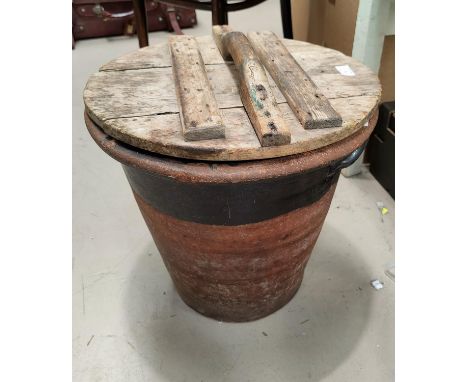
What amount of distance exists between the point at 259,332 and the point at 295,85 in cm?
90

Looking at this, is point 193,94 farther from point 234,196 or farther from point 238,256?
point 238,256

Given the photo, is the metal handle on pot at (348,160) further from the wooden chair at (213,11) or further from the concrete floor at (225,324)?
the wooden chair at (213,11)

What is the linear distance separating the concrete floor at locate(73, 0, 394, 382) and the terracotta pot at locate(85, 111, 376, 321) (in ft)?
0.62

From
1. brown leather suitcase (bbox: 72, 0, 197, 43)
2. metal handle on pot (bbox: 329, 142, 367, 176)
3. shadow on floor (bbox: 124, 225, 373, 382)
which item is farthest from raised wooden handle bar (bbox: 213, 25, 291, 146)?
brown leather suitcase (bbox: 72, 0, 197, 43)

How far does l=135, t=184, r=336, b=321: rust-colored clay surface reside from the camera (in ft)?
3.63

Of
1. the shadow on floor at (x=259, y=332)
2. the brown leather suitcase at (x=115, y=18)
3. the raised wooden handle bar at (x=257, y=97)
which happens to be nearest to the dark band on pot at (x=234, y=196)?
the raised wooden handle bar at (x=257, y=97)

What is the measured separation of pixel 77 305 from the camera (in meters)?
1.60

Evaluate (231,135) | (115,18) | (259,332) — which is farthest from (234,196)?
(115,18)

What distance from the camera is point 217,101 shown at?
107cm

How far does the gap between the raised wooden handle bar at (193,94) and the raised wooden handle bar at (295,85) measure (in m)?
0.19

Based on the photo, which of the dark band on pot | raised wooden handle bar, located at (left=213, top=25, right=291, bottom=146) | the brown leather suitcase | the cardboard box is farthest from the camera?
the brown leather suitcase

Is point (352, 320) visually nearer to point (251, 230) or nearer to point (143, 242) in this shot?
point (251, 230)

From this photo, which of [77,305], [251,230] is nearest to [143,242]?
[77,305]

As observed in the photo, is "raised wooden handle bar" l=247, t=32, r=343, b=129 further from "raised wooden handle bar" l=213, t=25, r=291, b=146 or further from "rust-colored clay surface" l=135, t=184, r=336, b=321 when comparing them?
"rust-colored clay surface" l=135, t=184, r=336, b=321
